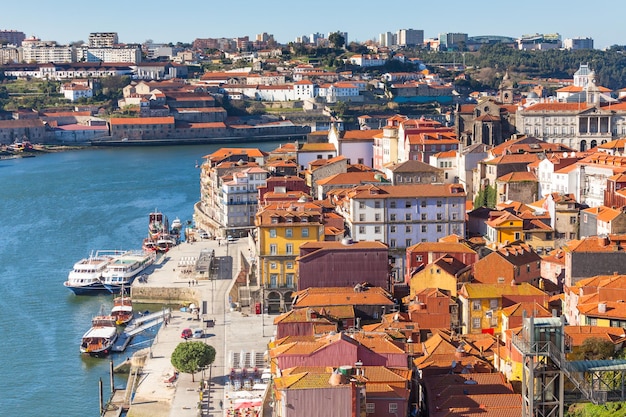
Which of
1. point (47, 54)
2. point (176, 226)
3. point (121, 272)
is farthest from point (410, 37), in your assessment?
point (121, 272)

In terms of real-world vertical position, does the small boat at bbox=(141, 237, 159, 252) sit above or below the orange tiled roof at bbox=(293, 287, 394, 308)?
below

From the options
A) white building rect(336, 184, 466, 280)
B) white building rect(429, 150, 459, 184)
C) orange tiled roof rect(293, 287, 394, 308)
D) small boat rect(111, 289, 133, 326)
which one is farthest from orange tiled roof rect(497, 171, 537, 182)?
small boat rect(111, 289, 133, 326)

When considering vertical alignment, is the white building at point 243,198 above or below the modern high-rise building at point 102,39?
below

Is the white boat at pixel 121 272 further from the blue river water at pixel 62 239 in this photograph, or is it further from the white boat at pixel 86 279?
the blue river water at pixel 62 239

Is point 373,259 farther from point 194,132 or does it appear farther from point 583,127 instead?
point 194,132

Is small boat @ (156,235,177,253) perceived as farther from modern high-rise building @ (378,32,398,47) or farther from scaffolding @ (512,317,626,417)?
modern high-rise building @ (378,32,398,47)

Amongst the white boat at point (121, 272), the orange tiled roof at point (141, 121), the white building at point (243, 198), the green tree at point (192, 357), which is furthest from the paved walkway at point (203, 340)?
the orange tiled roof at point (141, 121)
